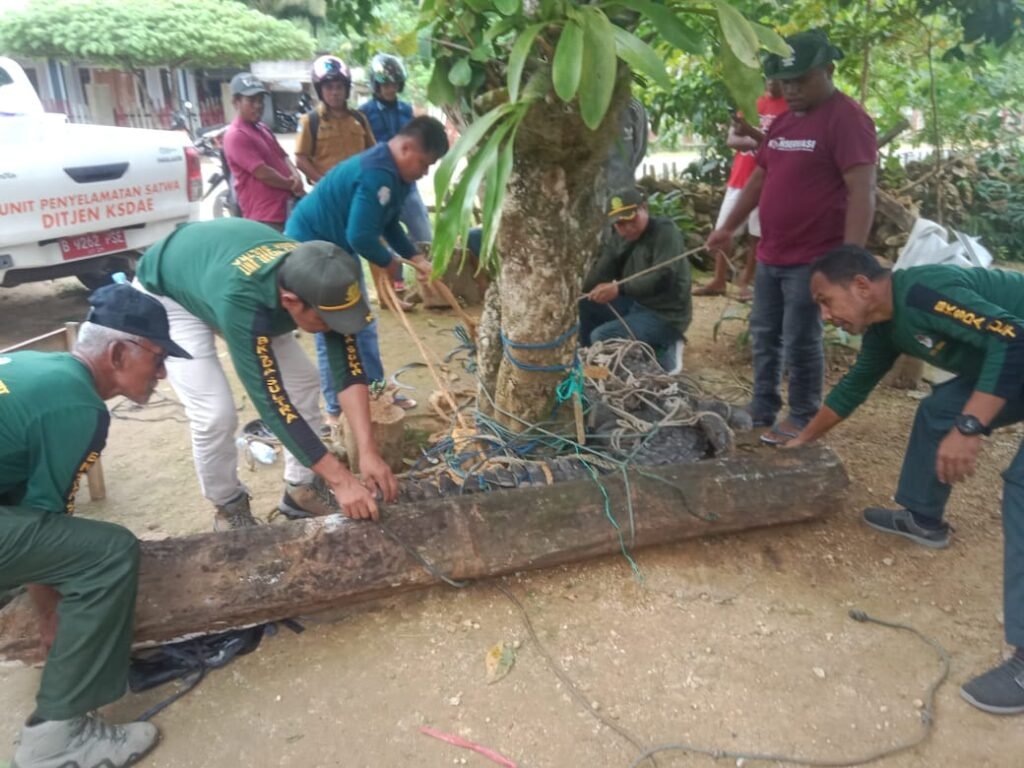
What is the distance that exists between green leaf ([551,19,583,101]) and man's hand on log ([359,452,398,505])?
4.62ft

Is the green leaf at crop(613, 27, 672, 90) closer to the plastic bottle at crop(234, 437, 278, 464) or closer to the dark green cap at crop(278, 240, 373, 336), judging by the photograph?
the dark green cap at crop(278, 240, 373, 336)

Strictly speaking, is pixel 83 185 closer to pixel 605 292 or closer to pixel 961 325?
pixel 605 292

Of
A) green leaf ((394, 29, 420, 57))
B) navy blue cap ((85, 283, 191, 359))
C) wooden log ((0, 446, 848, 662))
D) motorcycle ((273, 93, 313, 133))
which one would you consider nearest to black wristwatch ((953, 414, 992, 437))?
wooden log ((0, 446, 848, 662))

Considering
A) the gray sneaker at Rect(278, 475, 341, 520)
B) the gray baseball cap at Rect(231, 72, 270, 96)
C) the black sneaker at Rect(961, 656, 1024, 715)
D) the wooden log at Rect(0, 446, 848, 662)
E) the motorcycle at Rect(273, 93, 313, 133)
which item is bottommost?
the motorcycle at Rect(273, 93, 313, 133)

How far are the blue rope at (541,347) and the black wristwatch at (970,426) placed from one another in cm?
151

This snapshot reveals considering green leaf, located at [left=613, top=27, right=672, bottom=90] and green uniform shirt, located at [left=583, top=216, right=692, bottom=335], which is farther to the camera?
green uniform shirt, located at [left=583, top=216, right=692, bottom=335]

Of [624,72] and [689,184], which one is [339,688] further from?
→ [689,184]

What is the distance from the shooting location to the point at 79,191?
16.2 ft

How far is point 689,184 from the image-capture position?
27.0 feet

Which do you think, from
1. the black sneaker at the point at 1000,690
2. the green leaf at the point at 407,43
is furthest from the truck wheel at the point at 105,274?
the black sneaker at the point at 1000,690

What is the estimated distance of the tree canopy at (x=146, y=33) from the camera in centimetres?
1891

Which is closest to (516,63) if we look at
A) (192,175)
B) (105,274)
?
(192,175)

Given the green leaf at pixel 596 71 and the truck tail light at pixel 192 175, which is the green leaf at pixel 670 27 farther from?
the truck tail light at pixel 192 175

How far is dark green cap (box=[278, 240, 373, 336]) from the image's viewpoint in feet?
7.77
